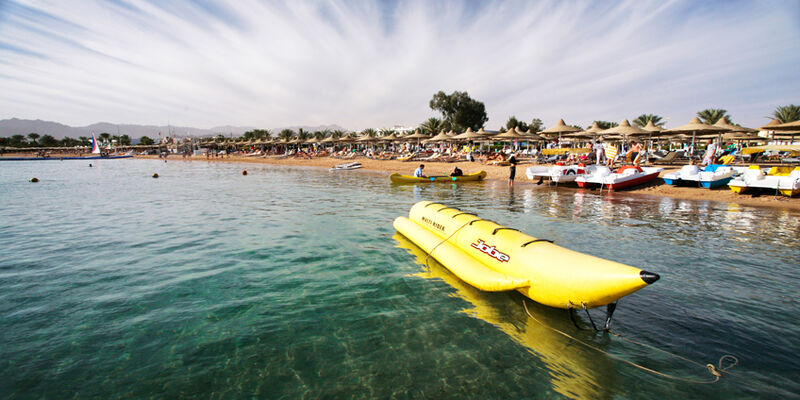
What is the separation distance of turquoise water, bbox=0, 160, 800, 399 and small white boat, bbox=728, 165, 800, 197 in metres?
5.80

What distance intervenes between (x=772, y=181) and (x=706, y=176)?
252 centimetres

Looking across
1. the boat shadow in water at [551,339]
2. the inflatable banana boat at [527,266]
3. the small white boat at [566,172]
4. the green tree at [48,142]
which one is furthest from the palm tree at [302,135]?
the green tree at [48,142]

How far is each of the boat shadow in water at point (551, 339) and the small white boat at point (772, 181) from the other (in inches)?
646

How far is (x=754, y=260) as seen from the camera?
7.38 metres

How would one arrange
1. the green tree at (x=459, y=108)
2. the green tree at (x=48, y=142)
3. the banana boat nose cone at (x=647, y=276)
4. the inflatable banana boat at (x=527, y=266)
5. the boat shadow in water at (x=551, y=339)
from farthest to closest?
the green tree at (x=48, y=142) → the green tree at (x=459, y=108) → the inflatable banana boat at (x=527, y=266) → the boat shadow in water at (x=551, y=339) → the banana boat nose cone at (x=647, y=276)

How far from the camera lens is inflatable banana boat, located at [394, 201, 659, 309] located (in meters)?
4.09

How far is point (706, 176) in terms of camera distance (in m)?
16.8

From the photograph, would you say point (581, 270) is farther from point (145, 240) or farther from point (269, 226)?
point (145, 240)

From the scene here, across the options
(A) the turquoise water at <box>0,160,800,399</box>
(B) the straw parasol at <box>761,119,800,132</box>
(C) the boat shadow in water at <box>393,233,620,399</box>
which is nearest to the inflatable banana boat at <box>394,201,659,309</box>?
(C) the boat shadow in water at <box>393,233,620,399</box>

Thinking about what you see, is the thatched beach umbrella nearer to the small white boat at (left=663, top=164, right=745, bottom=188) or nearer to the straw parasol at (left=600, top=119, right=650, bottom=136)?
the straw parasol at (left=600, top=119, right=650, bottom=136)

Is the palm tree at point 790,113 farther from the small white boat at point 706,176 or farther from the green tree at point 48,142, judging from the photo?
the green tree at point 48,142

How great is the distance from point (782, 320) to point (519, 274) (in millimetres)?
3940

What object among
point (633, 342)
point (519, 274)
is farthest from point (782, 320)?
point (519, 274)

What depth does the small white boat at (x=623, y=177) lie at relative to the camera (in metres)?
18.3
